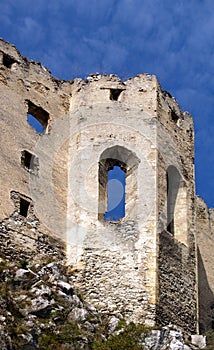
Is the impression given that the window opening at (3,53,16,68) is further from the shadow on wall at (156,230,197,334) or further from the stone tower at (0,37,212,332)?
the shadow on wall at (156,230,197,334)

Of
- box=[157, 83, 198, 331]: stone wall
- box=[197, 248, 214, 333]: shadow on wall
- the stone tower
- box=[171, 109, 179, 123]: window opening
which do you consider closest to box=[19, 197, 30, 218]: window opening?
the stone tower

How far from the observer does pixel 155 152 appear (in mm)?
24781

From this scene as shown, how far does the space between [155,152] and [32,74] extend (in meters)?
4.51

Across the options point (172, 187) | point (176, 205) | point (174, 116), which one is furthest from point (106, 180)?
point (174, 116)

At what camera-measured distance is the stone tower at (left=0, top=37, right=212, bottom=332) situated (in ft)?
75.0

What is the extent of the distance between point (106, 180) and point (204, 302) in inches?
256

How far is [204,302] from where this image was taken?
2856 centimetres

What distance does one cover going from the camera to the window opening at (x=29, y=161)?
23.9m

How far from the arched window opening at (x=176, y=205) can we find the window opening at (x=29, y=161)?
14.0 feet

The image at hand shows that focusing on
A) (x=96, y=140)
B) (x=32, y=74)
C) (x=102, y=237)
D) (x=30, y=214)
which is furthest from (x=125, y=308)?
(x=32, y=74)

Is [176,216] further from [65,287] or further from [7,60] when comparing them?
[7,60]

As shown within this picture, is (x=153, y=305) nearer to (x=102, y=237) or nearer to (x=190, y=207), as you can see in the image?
(x=102, y=237)

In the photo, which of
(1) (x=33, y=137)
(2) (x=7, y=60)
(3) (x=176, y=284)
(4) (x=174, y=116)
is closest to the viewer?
(3) (x=176, y=284)

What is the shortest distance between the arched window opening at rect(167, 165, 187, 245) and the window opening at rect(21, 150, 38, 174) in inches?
169
